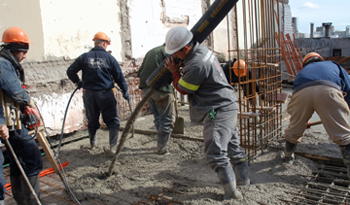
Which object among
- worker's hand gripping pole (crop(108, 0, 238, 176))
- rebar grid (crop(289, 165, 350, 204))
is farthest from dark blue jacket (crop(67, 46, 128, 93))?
rebar grid (crop(289, 165, 350, 204))

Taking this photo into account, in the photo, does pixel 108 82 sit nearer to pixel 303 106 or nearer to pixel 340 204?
pixel 303 106

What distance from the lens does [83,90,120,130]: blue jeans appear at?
416 centimetres

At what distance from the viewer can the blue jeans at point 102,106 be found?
4.16 metres

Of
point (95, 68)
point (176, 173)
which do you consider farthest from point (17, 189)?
point (95, 68)

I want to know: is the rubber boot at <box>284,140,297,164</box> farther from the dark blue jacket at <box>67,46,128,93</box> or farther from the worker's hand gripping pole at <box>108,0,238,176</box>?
the dark blue jacket at <box>67,46,128,93</box>

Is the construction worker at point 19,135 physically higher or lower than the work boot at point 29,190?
higher

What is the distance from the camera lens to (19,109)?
8.89 feet

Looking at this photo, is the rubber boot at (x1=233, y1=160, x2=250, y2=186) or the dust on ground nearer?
the dust on ground

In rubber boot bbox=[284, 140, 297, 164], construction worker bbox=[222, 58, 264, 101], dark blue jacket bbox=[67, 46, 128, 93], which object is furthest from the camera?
dark blue jacket bbox=[67, 46, 128, 93]

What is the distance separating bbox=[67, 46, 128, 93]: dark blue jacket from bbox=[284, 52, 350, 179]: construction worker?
2.65 meters

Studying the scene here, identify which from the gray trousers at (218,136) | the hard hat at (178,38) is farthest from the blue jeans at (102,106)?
the gray trousers at (218,136)

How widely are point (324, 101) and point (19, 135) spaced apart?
327 centimetres

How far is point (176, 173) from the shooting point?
3.57 m

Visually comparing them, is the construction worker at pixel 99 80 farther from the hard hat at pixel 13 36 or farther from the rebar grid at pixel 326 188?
the rebar grid at pixel 326 188
